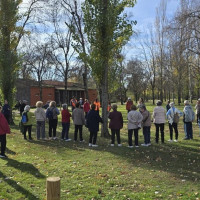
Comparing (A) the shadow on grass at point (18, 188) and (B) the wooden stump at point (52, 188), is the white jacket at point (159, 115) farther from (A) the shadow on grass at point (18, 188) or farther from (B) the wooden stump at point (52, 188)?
(B) the wooden stump at point (52, 188)

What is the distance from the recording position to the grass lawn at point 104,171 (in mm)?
5359

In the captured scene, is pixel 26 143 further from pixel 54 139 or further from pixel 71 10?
pixel 71 10

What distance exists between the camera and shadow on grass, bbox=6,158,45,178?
6.63 meters

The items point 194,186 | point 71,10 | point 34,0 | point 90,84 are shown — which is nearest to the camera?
point 194,186

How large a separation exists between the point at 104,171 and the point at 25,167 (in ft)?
7.79

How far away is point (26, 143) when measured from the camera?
1102 centimetres

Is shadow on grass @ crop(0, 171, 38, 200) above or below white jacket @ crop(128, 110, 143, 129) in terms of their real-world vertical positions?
below

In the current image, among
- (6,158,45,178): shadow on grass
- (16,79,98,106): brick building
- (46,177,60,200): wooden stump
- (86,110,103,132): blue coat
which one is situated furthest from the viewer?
(16,79,98,106): brick building

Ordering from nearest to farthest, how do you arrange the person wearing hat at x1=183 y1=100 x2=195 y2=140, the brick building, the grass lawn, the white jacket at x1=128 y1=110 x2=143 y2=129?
1. the grass lawn
2. the white jacket at x1=128 y1=110 x2=143 y2=129
3. the person wearing hat at x1=183 y1=100 x2=195 y2=140
4. the brick building

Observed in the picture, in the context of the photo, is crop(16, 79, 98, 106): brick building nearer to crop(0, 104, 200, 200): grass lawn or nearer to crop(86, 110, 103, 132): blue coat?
crop(86, 110, 103, 132): blue coat

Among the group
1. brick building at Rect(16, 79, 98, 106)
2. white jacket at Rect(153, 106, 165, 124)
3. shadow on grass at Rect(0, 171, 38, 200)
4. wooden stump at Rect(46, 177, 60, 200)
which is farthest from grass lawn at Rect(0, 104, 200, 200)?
brick building at Rect(16, 79, 98, 106)

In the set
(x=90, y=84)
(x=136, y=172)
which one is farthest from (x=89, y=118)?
(x=90, y=84)

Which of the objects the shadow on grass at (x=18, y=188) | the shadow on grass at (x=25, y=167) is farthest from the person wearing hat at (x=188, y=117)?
the shadow on grass at (x=18, y=188)

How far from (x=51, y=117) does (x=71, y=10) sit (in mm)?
18095
